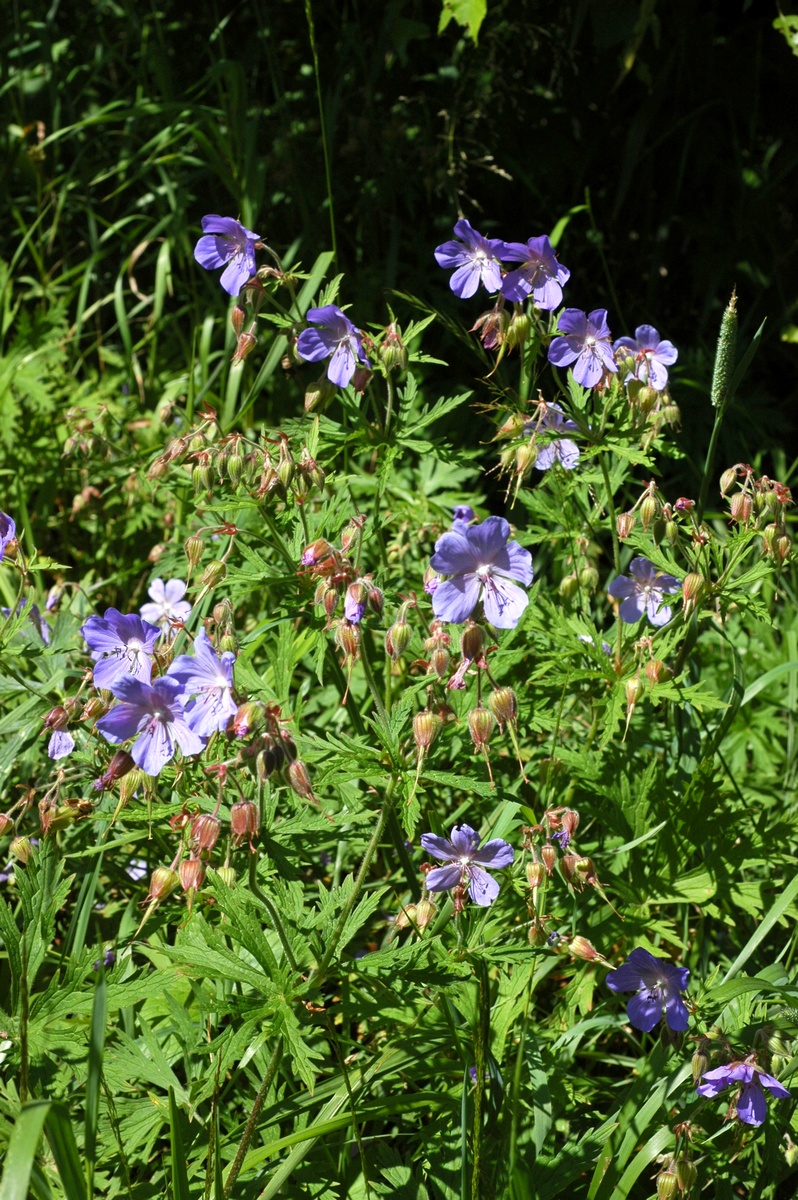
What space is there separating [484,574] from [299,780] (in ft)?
1.19

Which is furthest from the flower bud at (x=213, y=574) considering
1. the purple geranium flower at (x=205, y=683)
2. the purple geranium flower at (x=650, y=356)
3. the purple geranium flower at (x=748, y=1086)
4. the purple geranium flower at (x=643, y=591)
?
the purple geranium flower at (x=748, y=1086)

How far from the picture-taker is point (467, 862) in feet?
5.33

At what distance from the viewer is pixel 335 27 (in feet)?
12.8

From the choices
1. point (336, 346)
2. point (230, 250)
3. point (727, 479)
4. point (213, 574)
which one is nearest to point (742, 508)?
point (727, 479)

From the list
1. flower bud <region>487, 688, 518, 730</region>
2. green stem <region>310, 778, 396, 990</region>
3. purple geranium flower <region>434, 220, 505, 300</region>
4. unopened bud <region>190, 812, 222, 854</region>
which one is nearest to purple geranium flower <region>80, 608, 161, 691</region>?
unopened bud <region>190, 812, 222, 854</region>

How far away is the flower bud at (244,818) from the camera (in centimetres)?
135

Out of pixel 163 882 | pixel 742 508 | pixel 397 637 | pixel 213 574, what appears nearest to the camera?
pixel 163 882

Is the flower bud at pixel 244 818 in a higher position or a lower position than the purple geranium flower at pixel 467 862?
higher

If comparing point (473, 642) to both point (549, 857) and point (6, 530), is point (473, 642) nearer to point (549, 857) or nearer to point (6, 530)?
point (549, 857)

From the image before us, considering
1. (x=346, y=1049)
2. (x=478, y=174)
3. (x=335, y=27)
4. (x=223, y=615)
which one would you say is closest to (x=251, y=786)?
(x=223, y=615)

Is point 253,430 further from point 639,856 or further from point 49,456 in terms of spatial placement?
point 639,856

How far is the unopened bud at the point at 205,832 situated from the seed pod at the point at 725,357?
1.04 metres

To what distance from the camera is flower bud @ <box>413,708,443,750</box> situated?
1.51 metres

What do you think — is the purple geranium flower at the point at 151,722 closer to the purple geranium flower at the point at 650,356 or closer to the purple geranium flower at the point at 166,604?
the purple geranium flower at the point at 166,604
